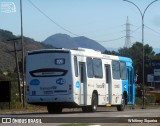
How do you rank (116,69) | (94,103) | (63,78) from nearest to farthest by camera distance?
(63,78)
(94,103)
(116,69)

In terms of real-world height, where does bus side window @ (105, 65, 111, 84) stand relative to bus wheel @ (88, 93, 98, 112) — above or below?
above

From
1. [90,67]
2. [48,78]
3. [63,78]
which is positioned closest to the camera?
[63,78]

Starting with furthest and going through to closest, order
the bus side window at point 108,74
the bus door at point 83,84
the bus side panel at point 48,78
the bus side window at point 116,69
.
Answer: the bus side window at point 116,69 → the bus side window at point 108,74 → the bus door at point 83,84 → the bus side panel at point 48,78

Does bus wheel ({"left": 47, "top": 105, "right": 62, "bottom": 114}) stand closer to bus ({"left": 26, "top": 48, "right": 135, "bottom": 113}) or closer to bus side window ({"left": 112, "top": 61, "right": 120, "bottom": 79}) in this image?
bus ({"left": 26, "top": 48, "right": 135, "bottom": 113})

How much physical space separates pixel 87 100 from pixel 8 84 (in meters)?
11.3

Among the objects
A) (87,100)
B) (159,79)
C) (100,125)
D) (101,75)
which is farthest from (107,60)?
(159,79)

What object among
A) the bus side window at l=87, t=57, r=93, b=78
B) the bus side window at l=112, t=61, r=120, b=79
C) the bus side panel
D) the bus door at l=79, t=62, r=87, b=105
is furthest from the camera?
the bus side window at l=112, t=61, r=120, b=79

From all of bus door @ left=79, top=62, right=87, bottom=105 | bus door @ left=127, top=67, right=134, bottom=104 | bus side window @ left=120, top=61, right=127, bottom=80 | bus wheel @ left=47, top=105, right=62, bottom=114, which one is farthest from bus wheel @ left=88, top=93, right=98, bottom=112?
bus door @ left=127, top=67, right=134, bottom=104

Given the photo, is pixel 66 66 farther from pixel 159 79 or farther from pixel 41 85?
pixel 159 79

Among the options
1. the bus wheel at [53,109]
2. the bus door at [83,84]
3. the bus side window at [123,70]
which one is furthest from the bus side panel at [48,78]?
the bus side window at [123,70]

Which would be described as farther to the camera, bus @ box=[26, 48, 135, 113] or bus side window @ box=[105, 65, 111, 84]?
bus side window @ box=[105, 65, 111, 84]

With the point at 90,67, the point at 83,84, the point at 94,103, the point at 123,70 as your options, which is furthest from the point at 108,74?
the point at 83,84

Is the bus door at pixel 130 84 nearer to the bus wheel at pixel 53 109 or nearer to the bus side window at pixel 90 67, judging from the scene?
the bus side window at pixel 90 67

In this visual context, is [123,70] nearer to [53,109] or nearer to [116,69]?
[116,69]
